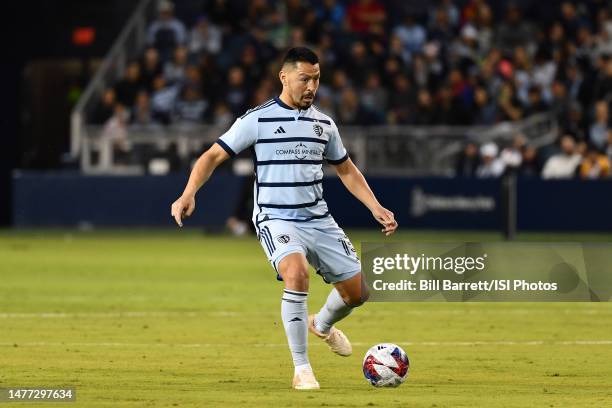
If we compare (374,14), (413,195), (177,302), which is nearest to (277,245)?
(177,302)

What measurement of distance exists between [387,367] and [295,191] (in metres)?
1.34

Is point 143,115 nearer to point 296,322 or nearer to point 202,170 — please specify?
point 202,170

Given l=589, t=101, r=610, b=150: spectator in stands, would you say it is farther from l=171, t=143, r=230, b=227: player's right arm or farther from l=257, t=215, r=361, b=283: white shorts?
l=171, t=143, r=230, b=227: player's right arm

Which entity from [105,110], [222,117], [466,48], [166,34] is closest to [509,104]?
[466,48]

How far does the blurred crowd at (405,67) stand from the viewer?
29766 mm

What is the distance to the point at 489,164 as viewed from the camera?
2881 cm

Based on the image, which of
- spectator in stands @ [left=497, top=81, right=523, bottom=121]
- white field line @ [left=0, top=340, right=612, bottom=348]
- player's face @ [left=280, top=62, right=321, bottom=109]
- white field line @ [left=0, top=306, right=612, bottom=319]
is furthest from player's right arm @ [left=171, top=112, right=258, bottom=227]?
spectator in stands @ [left=497, top=81, right=523, bottom=121]

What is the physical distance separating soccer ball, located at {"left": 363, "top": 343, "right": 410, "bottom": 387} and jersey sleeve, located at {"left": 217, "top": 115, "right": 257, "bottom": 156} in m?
1.63

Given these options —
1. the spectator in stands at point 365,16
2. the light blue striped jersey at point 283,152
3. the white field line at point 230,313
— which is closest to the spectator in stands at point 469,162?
the spectator in stands at point 365,16

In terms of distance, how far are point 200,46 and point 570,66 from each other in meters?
8.31

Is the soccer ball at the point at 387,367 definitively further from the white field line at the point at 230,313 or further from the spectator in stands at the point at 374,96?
the spectator in stands at the point at 374,96

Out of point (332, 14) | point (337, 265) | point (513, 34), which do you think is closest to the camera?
point (337, 265)

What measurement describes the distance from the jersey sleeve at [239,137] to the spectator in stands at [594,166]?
1858 centimetres

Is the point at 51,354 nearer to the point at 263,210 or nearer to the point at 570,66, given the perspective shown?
the point at 263,210
